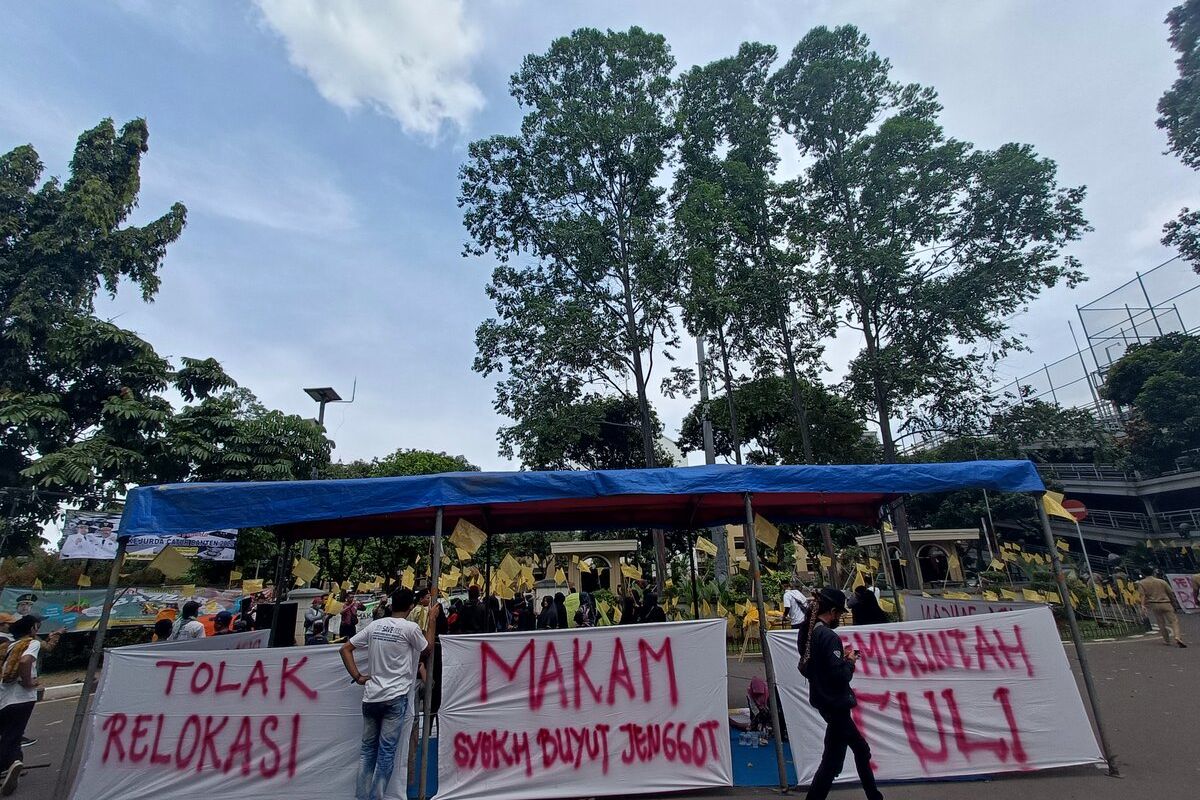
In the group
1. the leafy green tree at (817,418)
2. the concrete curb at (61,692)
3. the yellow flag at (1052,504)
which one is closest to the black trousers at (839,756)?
the yellow flag at (1052,504)

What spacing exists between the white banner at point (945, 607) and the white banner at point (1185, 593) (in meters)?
13.6

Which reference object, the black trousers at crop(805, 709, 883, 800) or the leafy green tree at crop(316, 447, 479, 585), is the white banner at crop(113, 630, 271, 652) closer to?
the black trousers at crop(805, 709, 883, 800)

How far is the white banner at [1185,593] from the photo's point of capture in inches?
632

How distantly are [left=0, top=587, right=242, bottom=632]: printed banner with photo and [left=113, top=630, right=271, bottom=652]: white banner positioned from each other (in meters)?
4.40

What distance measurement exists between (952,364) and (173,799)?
821 inches

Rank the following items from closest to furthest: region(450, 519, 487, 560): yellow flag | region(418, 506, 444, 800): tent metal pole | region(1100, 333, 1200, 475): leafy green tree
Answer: region(418, 506, 444, 800): tent metal pole
region(450, 519, 487, 560): yellow flag
region(1100, 333, 1200, 475): leafy green tree

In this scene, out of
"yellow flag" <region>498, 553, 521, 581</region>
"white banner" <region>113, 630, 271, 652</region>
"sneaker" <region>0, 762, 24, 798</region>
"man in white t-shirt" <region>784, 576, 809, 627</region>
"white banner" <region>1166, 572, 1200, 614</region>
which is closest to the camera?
"sneaker" <region>0, 762, 24, 798</region>

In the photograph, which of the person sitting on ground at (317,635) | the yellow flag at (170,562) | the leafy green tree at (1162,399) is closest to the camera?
the yellow flag at (170,562)

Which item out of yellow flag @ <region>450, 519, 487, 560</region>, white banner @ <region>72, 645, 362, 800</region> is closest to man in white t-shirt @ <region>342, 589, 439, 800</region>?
white banner @ <region>72, 645, 362, 800</region>

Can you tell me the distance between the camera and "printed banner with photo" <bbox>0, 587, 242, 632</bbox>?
12227mm

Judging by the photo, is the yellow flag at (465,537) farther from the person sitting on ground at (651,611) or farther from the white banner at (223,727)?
the person sitting on ground at (651,611)

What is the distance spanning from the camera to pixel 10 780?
5527 millimetres

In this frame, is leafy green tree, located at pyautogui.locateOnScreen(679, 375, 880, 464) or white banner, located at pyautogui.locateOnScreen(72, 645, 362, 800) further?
leafy green tree, located at pyautogui.locateOnScreen(679, 375, 880, 464)

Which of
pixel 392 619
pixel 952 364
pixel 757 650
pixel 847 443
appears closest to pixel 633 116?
pixel 952 364
